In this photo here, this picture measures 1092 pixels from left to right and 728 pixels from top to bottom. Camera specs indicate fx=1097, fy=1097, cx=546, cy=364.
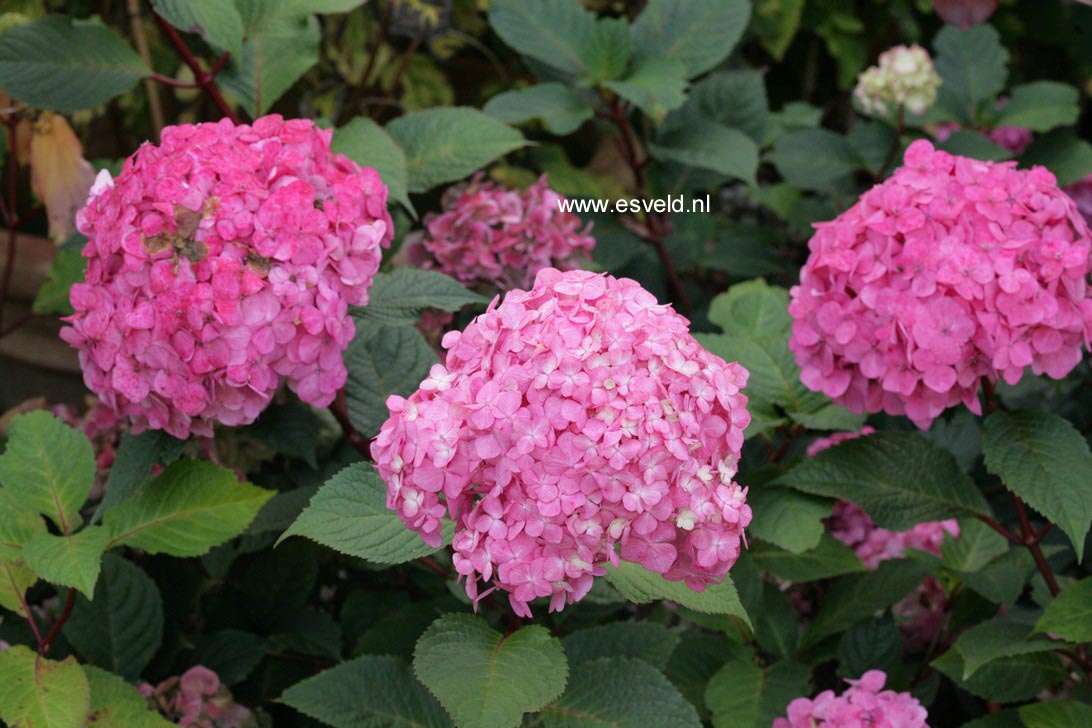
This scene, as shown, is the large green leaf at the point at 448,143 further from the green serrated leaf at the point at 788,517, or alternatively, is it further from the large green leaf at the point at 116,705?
the large green leaf at the point at 116,705

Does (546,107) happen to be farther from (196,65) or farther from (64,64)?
(64,64)

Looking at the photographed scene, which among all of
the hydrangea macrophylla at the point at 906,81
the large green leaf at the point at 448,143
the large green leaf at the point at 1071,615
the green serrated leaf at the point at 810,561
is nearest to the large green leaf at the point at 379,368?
the large green leaf at the point at 448,143

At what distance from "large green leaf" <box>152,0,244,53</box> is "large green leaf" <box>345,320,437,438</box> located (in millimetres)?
362

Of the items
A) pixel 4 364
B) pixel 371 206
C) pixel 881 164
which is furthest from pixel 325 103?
pixel 371 206

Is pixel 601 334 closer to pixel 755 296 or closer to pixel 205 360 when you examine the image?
pixel 205 360

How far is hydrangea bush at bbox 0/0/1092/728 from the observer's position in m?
0.92

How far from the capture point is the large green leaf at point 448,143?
1496mm

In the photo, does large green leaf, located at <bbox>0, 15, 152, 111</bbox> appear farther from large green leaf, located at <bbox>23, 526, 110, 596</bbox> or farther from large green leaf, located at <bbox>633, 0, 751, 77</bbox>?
large green leaf, located at <bbox>633, 0, 751, 77</bbox>

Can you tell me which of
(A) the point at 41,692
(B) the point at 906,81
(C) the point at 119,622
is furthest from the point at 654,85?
(A) the point at 41,692

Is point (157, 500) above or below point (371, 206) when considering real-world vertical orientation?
below

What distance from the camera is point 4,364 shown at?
2637 millimetres

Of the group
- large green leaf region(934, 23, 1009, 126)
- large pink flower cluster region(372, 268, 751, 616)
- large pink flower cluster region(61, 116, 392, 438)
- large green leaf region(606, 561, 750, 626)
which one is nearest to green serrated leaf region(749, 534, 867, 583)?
large green leaf region(606, 561, 750, 626)

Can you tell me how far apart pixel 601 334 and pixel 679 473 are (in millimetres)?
133

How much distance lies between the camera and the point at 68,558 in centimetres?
109
